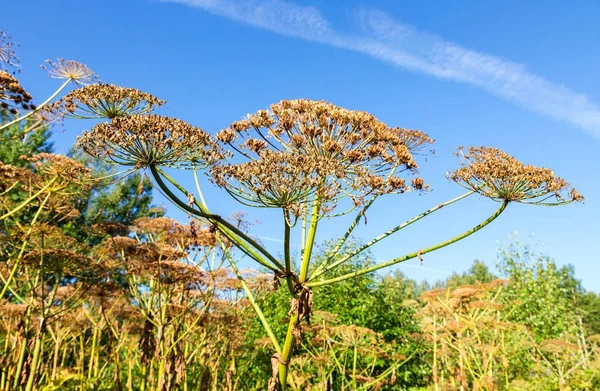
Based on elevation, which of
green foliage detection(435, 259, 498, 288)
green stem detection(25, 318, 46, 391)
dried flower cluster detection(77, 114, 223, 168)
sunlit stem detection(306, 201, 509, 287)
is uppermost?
green foliage detection(435, 259, 498, 288)

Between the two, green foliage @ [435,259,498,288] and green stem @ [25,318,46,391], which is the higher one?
green foliage @ [435,259,498,288]

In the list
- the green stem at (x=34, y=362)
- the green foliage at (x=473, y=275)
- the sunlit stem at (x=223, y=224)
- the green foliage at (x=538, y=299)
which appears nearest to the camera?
the sunlit stem at (x=223, y=224)

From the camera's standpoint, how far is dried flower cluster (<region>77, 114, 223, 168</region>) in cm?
431

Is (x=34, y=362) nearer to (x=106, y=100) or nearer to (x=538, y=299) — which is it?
(x=106, y=100)

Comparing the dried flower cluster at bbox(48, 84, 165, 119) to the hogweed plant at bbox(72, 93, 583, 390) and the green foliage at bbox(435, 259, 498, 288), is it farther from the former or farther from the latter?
the green foliage at bbox(435, 259, 498, 288)

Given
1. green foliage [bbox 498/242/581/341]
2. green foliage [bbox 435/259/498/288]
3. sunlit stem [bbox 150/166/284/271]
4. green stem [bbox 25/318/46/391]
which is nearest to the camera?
sunlit stem [bbox 150/166/284/271]

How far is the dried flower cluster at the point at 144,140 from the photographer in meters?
4.31

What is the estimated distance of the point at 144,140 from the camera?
4.29 metres

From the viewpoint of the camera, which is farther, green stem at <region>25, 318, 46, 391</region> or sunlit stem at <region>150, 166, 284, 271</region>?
green stem at <region>25, 318, 46, 391</region>

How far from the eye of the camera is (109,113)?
5473 millimetres

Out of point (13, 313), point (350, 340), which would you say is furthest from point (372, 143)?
point (13, 313)

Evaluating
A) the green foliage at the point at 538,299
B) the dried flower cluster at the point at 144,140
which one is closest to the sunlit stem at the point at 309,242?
the dried flower cluster at the point at 144,140

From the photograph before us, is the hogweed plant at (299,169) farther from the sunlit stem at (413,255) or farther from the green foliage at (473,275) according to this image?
the green foliage at (473,275)

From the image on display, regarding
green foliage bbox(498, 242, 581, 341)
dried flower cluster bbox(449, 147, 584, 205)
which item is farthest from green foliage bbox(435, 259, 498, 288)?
dried flower cluster bbox(449, 147, 584, 205)
